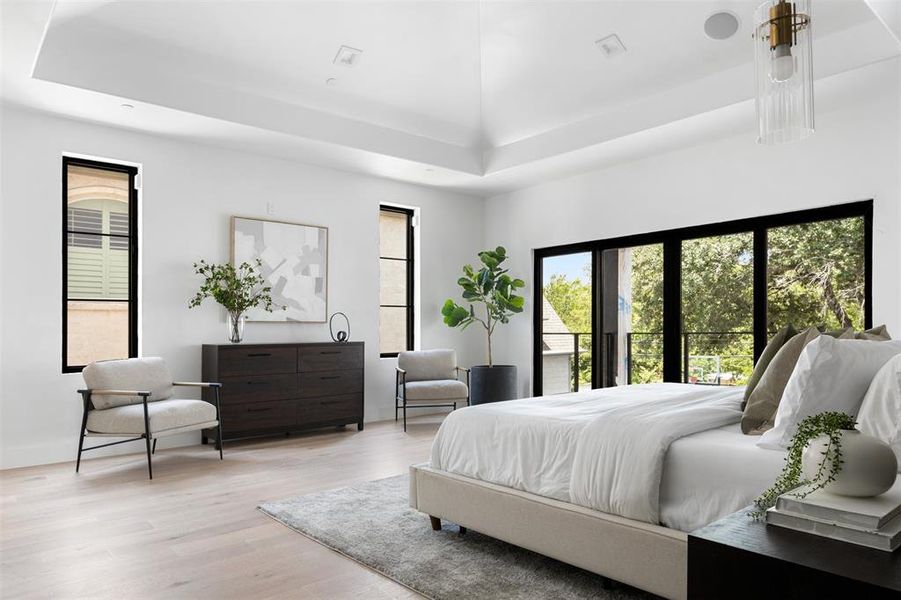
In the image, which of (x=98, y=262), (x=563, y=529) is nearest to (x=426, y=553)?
(x=563, y=529)

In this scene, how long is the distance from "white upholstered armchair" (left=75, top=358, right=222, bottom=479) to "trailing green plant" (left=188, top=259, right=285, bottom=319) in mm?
804

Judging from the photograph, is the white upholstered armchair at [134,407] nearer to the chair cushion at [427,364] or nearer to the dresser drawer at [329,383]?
the dresser drawer at [329,383]

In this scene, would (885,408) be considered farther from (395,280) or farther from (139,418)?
(395,280)

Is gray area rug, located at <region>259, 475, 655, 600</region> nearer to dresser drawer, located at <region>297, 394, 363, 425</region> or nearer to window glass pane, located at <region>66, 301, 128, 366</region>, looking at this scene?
dresser drawer, located at <region>297, 394, 363, 425</region>

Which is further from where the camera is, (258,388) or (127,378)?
(258,388)

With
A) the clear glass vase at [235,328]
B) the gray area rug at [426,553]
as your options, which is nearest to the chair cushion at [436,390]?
the clear glass vase at [235,328]

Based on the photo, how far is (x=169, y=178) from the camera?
18.0 feet

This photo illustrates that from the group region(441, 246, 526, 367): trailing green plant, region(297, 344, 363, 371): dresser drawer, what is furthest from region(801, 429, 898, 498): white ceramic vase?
region(441, 246, 526, 367): trailing green plant

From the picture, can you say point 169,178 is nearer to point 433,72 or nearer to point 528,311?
point 433,72

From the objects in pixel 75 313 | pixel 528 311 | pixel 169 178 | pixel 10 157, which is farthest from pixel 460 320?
pixel 10 157

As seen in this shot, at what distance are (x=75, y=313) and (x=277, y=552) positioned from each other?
3337mm

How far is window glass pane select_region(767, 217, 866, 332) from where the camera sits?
484 centimetres

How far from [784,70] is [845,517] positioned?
132 cm

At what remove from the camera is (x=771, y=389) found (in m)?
2.46
